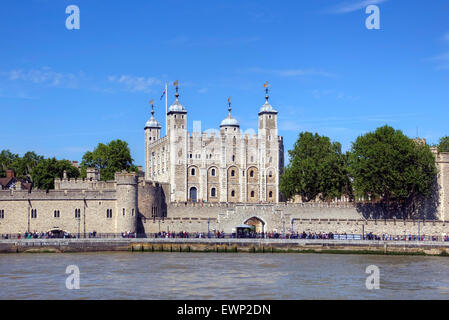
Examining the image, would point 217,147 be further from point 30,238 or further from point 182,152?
point 30,238

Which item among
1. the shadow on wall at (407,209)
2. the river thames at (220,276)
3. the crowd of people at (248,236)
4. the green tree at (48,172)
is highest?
the green tree at (48,172)

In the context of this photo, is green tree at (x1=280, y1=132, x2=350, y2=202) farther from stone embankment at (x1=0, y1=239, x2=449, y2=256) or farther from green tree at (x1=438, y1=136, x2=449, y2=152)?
stone embankment at (x1=0, y1=239, x2=449, y2=256)

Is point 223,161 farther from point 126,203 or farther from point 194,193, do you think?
point 126,203

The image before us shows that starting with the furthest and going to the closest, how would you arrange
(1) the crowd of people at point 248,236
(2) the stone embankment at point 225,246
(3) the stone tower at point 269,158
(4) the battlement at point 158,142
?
(4) the battlement at point 158,142, (3) the stone tower at point 269,158, (1) the crowd of people at point 248,236, (2) the stone embankment at point 225,246

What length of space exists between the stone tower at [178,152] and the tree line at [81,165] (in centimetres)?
742

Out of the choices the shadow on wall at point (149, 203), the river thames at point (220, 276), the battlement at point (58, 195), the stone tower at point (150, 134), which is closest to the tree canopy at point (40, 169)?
the stone tower at point (150, 134)

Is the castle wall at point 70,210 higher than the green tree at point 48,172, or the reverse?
the green tree at point 48,172

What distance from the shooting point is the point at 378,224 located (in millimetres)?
67812

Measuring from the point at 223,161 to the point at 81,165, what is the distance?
19.5 metres

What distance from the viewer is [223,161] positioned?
91.2 metres

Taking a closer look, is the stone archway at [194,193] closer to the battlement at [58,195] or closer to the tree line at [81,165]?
the tree line at [81,165]

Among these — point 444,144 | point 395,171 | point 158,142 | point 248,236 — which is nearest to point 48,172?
point 158,142

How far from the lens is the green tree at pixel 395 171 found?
6997 centimetres
